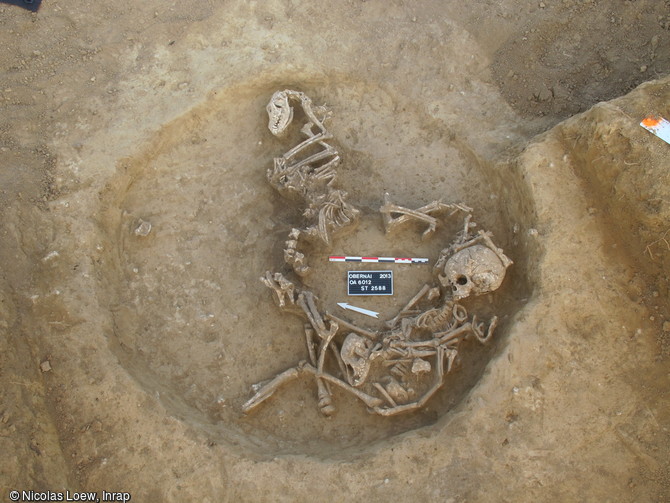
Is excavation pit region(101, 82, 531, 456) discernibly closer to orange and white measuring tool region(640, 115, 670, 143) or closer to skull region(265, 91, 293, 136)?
skull region(265, 91, 293, 136)

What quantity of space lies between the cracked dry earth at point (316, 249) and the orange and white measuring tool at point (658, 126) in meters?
0.09

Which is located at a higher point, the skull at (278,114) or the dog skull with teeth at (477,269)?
the skull at (278,114)

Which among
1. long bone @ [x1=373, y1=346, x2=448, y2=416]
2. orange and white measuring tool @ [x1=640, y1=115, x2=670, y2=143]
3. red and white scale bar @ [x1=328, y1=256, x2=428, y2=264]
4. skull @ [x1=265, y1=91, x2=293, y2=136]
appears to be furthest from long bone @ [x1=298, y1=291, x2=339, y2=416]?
orange and white measuring tool @ [x1=640, y1=115, x2=670, y2=143]

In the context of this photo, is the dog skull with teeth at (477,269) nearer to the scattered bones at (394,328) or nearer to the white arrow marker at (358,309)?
the scattered bones at (394,328)

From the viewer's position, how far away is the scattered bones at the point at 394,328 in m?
5.59

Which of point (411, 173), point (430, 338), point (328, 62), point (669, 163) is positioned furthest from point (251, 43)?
point (669, 163)

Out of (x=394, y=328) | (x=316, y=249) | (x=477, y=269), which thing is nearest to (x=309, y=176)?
(x=316, y=249)

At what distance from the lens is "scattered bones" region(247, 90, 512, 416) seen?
5586 mm

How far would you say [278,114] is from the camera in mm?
6648

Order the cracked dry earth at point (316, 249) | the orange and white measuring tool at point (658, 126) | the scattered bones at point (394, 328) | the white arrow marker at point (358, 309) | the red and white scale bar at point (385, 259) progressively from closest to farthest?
the cracked dry earth at point (316, 249)
the orange and white measuring tool at point (658, 126)
the scattered bones at point (394, 328)
the white arrow marker at point (358, 309)
the red and white scale bar at point (385, 259)

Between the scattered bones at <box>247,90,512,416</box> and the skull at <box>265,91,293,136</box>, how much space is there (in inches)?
39.1

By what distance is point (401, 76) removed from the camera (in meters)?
7.01

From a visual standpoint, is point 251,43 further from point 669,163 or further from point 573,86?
point 669,163

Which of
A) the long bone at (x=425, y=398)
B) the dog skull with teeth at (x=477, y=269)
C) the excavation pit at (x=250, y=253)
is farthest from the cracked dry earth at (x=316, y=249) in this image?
the dog skull with teeth at (x=477, y=269)
